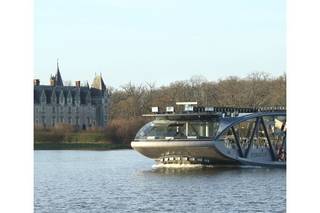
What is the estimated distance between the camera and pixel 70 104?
10225 cm

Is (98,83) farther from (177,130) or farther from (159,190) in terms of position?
(159,190)

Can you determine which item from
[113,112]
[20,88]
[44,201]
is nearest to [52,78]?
[113,112]

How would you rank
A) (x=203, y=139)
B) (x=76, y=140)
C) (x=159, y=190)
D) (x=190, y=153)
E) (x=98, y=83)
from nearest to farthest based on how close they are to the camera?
(x=159, y=190)
(x=203, y=139)
(x=190, y=153)
(x=76, y=140)
(x=98, y=83)

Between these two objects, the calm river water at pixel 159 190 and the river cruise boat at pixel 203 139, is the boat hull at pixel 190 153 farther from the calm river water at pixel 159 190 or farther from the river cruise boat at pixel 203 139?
the calm river water at pixel 159 190

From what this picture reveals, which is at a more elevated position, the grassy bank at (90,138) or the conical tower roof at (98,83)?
the conical tower roof at (98,83)

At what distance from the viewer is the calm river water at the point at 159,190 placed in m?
20.6

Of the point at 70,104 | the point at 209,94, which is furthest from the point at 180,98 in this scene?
the point at 70,104

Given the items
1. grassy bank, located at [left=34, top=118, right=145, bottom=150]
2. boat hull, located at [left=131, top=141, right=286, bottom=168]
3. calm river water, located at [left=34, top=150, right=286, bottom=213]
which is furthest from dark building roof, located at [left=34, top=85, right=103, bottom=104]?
calm river water, located at [left=34, top=150, right=286, bottom=213]

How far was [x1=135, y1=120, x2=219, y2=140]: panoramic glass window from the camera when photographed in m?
38.3

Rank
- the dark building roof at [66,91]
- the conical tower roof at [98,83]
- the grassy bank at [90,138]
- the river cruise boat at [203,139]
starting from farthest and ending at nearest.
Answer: the conical tower roof at [98,83], the dark building roof at [66,91], the grassy bank at [90,138], the river cruise boat at [203,139]

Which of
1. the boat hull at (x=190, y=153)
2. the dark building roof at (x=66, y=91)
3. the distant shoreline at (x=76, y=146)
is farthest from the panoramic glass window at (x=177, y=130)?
the dark building roof at (x=66, y=91)

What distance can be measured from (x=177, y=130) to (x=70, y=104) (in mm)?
64799

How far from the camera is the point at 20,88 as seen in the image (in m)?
7.56

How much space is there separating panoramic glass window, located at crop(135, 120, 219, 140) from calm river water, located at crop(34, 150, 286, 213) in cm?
176
